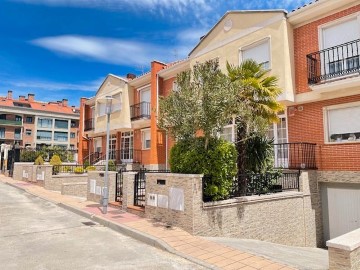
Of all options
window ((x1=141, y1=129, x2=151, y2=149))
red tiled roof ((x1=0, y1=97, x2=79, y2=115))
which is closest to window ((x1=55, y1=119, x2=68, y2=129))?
red tiled roof ((x1=0, y1=97, x2=79, y2=115))

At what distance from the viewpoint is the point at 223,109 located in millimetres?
8094

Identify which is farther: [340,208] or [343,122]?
[343,122]

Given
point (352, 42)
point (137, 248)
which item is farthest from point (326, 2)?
point (137, 248)

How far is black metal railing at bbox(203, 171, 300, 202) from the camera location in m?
9.05

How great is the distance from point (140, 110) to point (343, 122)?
14.3m

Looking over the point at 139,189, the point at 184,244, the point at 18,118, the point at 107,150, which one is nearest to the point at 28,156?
the point at 107,150

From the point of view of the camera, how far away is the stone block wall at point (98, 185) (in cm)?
1175

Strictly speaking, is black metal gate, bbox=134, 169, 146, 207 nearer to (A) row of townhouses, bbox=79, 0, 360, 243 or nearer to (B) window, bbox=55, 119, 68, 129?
(A) row of townhouses, bbox=79, 0, 360, 243

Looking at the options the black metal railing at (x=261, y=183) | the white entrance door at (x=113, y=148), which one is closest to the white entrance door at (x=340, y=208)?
the black metal railing at (x=261, y=183)

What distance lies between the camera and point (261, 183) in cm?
1012

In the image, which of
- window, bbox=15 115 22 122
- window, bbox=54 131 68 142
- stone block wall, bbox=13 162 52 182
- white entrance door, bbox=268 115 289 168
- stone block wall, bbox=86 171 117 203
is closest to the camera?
stone block wall, bbox=86 171 117 203

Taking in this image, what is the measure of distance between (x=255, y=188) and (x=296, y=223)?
2.32 meters

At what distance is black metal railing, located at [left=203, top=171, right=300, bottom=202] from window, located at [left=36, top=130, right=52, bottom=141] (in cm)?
6712

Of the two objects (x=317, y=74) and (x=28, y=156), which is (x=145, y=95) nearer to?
(x=28, y=156)
